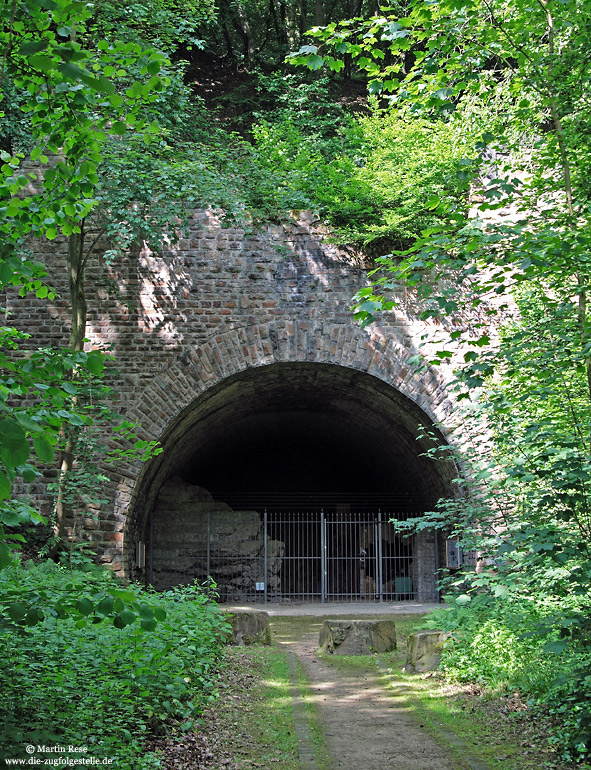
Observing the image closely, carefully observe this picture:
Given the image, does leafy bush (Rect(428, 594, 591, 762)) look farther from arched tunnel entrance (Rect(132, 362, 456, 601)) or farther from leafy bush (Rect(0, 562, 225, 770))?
arched tunnel entrance (Rect(132, 362, 456, 601))

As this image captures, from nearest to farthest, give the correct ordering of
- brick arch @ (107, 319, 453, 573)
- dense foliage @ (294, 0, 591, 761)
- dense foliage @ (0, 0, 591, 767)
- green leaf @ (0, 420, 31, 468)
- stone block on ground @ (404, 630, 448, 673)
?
1. green leaf @ (0, 420, 31, 468)
2. dense foliage @ (0, 0, 591, 767)
3. dense foliage @ (294, 0, 591, 761)
4. stone block on ground @ (404, 630, 448, 673)
5. brick arch @ (107, 319, 453, 573)

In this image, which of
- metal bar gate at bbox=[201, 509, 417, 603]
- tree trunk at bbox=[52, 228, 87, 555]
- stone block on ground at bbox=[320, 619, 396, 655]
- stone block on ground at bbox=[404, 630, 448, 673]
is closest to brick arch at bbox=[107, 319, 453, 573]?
tree trunk at bbox=[52, 228, 87, 555]

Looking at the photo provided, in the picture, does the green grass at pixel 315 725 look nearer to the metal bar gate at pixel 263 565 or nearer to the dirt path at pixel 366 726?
the dirt path at pixel 366 726

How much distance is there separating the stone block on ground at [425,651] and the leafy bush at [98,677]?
2363 mm

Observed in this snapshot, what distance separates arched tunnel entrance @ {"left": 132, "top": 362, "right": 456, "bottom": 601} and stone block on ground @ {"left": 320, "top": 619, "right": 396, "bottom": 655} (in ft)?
12.4

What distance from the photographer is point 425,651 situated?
25.5 ft

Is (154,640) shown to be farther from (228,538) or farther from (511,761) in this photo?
(228,538)

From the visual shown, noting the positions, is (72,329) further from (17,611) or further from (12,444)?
(12,444)

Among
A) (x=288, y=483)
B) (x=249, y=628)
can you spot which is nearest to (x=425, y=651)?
(x=249, y=628)

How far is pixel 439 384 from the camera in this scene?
11375 millimetres

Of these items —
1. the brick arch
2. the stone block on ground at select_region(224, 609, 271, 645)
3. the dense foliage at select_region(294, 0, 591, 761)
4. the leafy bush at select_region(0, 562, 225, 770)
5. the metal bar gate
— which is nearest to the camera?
the leafy bush at select_region(0, 562, 225, 770)

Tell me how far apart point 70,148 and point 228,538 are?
1312 cm

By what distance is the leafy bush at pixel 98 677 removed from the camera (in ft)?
11.3

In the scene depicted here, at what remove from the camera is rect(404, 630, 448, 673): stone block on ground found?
303 inches
